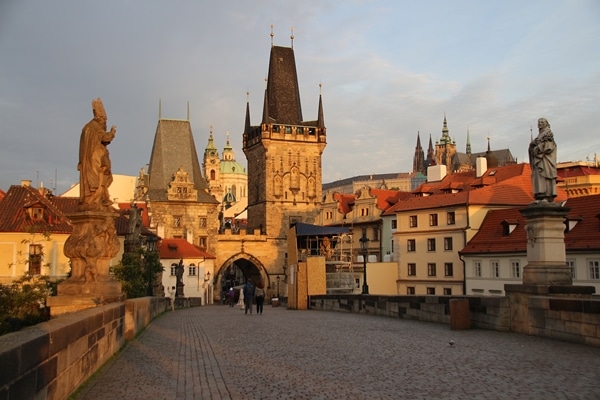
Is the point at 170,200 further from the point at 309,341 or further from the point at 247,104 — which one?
the point at 309,341

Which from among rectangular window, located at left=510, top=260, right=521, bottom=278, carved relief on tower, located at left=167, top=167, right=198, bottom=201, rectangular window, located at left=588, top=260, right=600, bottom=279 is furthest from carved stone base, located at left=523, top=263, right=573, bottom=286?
carved relief on tower, located at left=167, top=167, right=198, bottom=201

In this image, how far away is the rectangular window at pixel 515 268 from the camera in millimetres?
42281

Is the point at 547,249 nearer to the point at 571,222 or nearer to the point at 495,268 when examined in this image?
the point at 571,222

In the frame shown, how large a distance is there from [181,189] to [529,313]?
2499 inches

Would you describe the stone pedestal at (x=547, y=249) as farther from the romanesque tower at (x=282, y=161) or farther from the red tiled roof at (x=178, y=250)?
the romanesque tower at (x=282, y=161)

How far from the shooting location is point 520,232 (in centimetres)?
4353

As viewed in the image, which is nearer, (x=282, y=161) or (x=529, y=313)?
(x=529, y=313)

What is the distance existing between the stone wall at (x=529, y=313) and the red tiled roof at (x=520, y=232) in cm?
1599

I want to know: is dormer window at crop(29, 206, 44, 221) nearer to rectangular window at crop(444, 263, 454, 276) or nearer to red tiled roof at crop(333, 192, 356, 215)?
rectangular window at crop(444, 263, 454, 276)

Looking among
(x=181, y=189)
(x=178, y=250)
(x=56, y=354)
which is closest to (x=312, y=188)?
(x=181, y=189)

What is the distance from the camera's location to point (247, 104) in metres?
86.8

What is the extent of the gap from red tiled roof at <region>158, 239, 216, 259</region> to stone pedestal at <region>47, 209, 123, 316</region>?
52.3 m

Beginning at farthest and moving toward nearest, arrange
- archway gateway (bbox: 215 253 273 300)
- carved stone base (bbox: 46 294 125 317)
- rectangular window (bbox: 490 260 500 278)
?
archway gateway (bbox: 215 253 273 300) → rectangular window (bbox: 490 260 500 278) → carved stone base (bbox: 46 294 125 317)

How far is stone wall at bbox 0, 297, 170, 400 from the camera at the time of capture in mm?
5082
